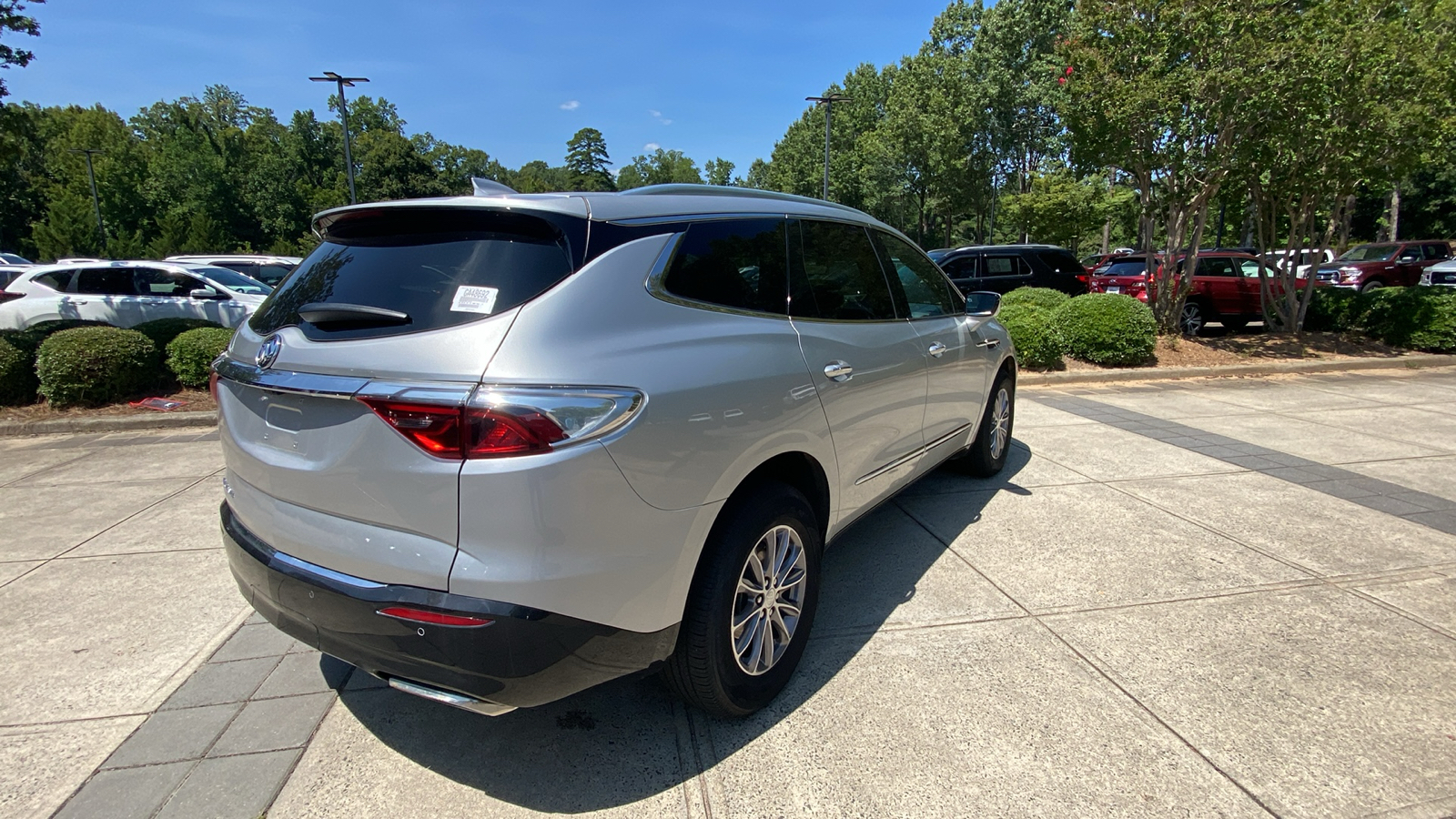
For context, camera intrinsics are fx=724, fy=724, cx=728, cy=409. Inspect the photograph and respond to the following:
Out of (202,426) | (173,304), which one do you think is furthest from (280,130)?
(202,426)

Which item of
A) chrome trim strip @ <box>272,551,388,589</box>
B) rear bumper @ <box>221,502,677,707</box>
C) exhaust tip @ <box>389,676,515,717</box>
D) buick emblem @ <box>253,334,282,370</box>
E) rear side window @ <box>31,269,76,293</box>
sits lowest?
exhaust tip @ <box>389,676,515,717</box>

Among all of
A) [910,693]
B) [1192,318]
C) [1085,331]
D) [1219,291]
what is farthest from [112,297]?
[1219,291]

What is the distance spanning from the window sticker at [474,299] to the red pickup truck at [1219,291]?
13.9 m

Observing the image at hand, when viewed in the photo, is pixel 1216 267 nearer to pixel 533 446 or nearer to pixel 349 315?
pixel 533 446

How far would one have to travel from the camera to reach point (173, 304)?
11.6 m

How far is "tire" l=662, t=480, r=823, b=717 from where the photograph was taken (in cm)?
228

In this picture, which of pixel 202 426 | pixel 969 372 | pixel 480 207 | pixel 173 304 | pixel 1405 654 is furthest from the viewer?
pixel 173 304

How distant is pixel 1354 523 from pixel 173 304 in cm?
1480

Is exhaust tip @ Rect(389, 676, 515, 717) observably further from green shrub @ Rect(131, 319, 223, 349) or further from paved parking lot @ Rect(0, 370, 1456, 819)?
green shrub @ Rect(131, 319, 223, 349)

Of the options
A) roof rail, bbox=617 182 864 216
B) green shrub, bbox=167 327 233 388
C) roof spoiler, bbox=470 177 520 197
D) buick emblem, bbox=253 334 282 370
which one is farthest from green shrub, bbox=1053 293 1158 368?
green shrub, bbox=167 327 233 388

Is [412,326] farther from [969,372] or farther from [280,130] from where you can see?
[280,130]

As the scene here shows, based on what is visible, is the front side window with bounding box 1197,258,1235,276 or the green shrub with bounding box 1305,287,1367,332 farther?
the front side window with bounding box 1197,258,1235,276

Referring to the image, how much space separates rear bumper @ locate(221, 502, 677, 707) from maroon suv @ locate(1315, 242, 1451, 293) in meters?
21.9

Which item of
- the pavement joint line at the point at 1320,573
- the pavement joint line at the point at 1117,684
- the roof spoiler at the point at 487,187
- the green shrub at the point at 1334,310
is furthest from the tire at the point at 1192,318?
the roof spoiler at the point at 487,187
